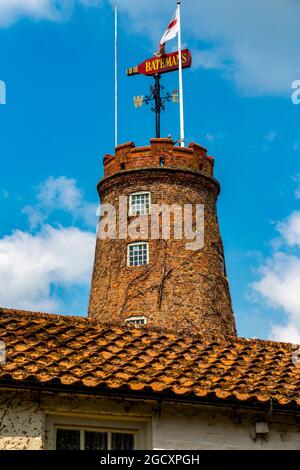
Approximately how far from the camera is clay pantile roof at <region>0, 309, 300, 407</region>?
38.5 feet

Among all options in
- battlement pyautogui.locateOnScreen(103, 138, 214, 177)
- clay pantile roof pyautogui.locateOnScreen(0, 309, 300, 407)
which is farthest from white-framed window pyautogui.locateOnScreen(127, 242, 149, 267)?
clay pantile roof pyautogui.locateOnScreen(0, 309, 300, 407)

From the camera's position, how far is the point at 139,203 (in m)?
41.4

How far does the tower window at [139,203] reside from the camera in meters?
41.2

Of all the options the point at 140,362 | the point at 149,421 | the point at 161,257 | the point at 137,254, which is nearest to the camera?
the point at 149,421

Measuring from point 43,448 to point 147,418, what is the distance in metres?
1.49

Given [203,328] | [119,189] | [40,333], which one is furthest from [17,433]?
[119,189]

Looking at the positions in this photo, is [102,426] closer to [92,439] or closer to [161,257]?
[92,439]

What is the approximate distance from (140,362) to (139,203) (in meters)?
28.4

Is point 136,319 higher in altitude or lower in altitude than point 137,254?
lower

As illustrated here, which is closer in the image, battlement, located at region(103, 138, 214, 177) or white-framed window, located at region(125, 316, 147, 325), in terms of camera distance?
white-framed window, located at region(125, 316, 147, 325)

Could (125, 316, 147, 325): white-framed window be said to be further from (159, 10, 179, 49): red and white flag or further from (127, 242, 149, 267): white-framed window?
(159, 10, 179, 49): red and white flag

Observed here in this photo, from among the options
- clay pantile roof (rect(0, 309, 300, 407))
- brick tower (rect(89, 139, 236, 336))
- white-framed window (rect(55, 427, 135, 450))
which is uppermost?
brick tower (rect(89, 139, 236, 336))

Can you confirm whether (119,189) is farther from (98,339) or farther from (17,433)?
(17,433)

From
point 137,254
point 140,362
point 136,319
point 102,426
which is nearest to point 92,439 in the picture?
point 102,426
